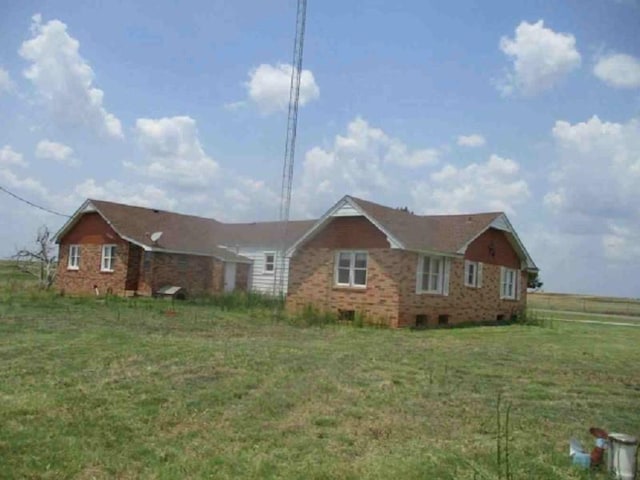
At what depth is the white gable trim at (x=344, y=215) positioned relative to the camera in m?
23.1

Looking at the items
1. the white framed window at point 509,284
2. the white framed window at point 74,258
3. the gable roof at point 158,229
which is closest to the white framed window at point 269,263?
the gable roof at point 158,229

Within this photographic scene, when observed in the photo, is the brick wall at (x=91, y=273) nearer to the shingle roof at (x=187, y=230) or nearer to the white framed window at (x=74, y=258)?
the white framed window at (x=74, y=258)

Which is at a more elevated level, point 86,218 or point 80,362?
point 86,218

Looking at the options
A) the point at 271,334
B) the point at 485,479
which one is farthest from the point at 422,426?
the point at 271,334

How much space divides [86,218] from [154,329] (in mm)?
21033

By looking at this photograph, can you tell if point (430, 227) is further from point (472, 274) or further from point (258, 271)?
point (258, 271)

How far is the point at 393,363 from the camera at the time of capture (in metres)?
13.0

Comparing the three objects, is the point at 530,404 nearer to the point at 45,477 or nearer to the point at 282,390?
the point at 282,390

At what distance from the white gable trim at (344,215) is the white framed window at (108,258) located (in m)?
12.5

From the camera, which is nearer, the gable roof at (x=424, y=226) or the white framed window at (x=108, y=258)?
the gable roof at (x=424, y=226)

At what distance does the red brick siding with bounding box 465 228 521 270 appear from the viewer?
90.4 ft

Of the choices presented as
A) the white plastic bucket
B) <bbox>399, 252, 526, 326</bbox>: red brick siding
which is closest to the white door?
<bbox>399, 252, 526, 326</bbox>: red brick siding

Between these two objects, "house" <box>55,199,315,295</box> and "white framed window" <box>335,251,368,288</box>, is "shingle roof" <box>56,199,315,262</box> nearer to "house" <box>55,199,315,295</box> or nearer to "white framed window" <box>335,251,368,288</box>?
"house" <box>55,199,315,295</box>

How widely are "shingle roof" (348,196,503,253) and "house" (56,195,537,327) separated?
54mm
